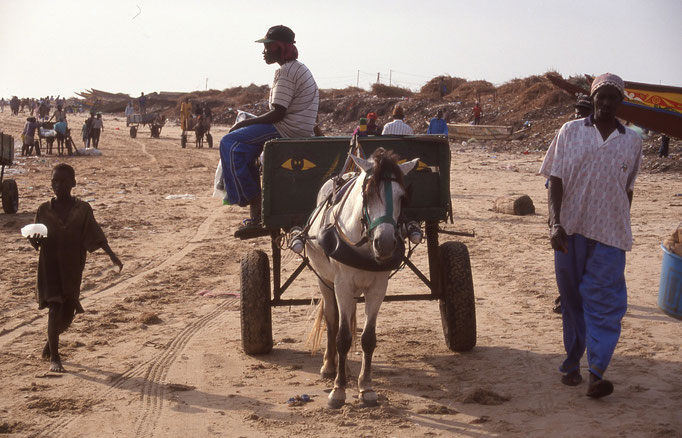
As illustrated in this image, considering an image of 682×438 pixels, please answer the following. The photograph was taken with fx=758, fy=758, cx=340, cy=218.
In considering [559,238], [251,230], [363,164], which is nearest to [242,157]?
[251,230]

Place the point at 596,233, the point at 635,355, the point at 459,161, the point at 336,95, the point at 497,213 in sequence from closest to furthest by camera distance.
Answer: the point at 596,233 < the point at 635,355 < the point at 497,213 < the point at 459,161 < the point at 336,95

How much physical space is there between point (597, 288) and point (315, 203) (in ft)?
8.19

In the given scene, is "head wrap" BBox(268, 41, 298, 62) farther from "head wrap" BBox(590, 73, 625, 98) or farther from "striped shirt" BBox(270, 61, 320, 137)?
"head wrap" BBox(590, 73, 625, 98)

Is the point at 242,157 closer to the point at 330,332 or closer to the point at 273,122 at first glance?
the point at 273,122

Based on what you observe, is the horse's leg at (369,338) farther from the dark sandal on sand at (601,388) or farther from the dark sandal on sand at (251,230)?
the dark sandal on sand at (251,230)

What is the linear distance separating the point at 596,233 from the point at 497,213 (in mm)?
10168

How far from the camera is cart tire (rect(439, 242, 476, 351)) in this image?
6.70 meters

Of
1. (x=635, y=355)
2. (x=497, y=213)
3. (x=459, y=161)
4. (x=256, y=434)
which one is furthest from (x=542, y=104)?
(x=256, y=434)

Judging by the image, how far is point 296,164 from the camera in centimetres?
662

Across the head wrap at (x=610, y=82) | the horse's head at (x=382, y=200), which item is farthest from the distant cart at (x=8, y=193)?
the head wrap at (x=610, y=82)

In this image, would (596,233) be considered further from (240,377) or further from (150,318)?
(150,318)

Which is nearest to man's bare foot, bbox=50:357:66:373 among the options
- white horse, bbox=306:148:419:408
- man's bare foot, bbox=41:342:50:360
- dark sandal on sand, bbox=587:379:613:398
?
man's bare foot, bbox=41:342:50:360

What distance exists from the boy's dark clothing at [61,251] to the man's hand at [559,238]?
3662mm

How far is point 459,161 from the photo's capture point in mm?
27234
